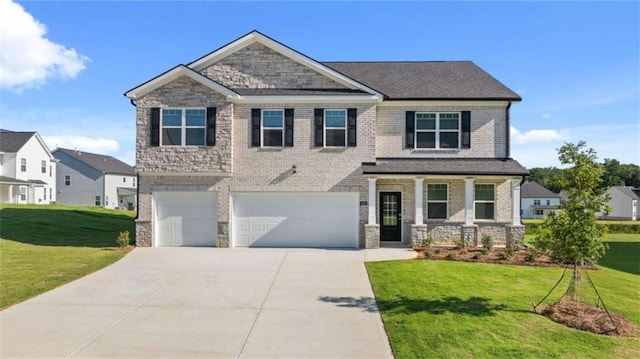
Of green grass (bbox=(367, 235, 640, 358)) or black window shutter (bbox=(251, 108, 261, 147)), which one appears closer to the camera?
green grass (bbox=(367, 235, 640, 358))

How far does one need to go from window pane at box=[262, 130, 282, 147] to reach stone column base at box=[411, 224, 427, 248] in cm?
649

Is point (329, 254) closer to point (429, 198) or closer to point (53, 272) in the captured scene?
point (429, 198)

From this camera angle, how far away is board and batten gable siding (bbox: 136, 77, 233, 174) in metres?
15.9

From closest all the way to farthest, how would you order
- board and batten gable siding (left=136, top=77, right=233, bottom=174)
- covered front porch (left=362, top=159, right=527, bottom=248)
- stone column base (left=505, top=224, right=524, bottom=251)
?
stone column base (left=505, top=224, right=524, bottom=251) < covered front porch (left=362, top=159, right=527, bottom=248) < board and batten gable siding (left=136, top=77, right=233, bottom=174)

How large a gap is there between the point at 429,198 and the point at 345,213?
3693 millimetres

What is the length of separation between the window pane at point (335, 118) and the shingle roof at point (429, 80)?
2.18 metres

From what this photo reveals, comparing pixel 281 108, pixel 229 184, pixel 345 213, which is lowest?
pixel 345 213

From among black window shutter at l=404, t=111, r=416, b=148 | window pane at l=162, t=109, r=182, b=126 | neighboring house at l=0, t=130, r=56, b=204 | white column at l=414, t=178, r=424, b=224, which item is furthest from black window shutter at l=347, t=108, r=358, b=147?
neighboring house at l=0, t=130, r=56, b=204

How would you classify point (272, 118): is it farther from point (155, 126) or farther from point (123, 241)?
point (123, 241)

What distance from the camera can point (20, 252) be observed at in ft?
46.1

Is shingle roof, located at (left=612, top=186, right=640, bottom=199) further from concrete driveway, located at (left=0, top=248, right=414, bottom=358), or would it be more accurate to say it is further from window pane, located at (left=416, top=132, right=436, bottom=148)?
concrete driveway, located at (left=0, top=248, right=414, bottom=358)

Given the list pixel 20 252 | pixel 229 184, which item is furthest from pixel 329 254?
pixel 20 252

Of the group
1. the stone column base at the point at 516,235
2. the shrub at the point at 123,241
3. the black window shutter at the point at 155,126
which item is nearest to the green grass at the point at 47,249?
the shrub at the point at 123,241

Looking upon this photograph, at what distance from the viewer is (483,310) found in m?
7.92
